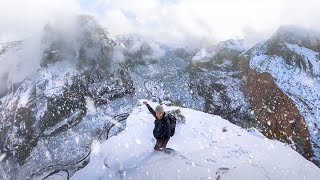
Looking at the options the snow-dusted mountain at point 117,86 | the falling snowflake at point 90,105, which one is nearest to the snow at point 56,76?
the snow-dusted mountain at point 117,86

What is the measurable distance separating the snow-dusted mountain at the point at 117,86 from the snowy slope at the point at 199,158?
58.6 metres

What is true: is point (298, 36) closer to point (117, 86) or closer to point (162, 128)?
point (117, 86)

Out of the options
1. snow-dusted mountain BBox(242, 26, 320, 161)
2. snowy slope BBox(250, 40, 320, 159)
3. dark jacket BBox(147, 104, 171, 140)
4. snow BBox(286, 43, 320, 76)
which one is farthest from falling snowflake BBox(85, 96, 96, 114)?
dark jacket BBox(147, 104, 171, 140)

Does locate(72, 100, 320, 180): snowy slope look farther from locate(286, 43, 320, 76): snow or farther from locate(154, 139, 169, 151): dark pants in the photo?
locate(286, 43, 320, 76): snow

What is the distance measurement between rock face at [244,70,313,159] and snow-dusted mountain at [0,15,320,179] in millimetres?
288

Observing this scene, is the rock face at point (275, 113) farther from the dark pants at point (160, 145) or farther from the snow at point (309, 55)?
the dark pants at point (160, 145)

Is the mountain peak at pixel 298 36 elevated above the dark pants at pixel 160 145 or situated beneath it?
situated beneath

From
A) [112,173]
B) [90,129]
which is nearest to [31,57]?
[90,129]

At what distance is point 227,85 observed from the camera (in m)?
124

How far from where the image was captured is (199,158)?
16.4 m

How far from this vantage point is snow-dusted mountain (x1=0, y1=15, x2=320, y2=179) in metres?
89.6

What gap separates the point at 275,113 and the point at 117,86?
7298 centimetres

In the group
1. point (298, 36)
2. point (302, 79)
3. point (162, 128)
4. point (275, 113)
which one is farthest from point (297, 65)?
point (162, 128)

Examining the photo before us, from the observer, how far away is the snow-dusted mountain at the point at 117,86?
294 ft
